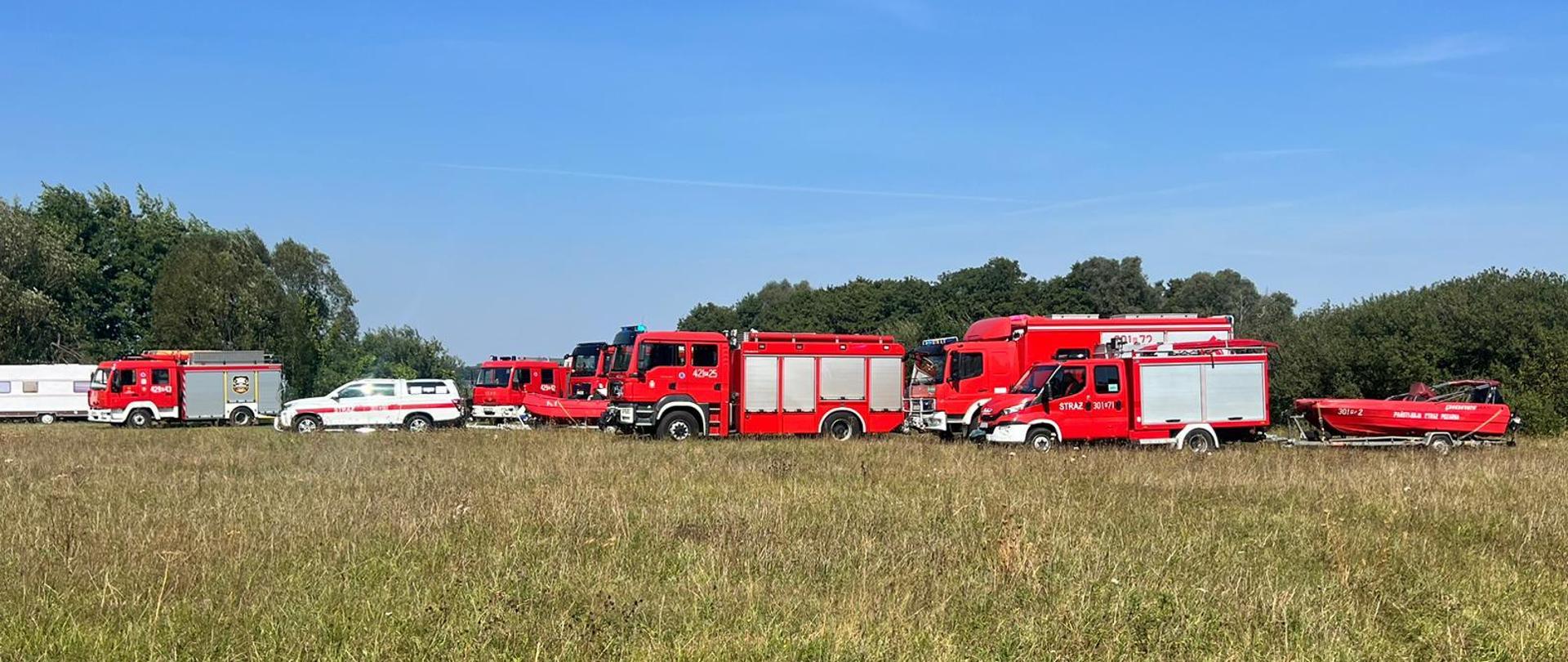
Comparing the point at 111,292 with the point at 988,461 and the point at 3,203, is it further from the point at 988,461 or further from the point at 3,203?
the point at 988,461

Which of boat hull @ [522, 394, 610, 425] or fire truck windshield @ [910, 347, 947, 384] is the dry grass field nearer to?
fire truck windshield @ [910, 347, 947, 384]

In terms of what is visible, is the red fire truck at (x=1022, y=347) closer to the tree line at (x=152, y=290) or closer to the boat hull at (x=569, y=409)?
the boat hull at (x=569, y=409)

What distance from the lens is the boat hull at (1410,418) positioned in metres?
20.1

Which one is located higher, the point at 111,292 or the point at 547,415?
the point at 111,292

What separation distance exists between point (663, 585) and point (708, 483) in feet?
18.8

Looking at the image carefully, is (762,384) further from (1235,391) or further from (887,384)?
(1235,391)

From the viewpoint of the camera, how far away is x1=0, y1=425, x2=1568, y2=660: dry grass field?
6301 mm

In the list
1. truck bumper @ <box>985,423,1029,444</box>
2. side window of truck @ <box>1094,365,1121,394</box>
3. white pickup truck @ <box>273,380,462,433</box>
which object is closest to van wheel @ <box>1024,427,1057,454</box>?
truck bumper @ <box>985,423,1029,444</box>

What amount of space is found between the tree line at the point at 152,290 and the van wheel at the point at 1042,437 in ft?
147

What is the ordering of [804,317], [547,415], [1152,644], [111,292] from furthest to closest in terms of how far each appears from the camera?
[804,317] → [111,292] → [547,415] → [1152,644]

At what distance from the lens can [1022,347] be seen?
2459cm

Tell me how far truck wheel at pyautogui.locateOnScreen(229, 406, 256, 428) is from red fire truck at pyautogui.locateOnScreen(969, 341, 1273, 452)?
2559 centimetres

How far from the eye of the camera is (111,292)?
62625 mm

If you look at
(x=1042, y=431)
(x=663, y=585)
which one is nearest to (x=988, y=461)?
(x=1042, y=431)
